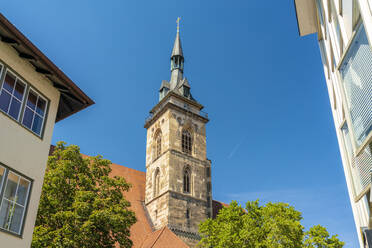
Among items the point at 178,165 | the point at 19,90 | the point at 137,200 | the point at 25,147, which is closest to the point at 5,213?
the point at 25,147

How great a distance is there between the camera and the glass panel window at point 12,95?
8516 mm

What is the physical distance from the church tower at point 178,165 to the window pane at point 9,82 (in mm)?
23226

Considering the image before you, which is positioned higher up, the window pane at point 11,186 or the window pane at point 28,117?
the window pane at point 28,117

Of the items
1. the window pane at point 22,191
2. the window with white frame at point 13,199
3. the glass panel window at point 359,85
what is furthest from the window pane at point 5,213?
the glass panel window at point 359,85

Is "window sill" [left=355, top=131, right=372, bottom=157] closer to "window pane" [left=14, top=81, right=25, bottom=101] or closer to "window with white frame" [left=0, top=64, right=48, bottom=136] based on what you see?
"window with white frame" [left=0, top=64, right=48, bottom=136]

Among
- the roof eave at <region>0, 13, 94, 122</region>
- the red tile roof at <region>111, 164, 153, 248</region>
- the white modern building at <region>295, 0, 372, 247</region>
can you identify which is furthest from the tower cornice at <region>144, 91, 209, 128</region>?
the white modern building at <region>295, 0, 372, 247</region>

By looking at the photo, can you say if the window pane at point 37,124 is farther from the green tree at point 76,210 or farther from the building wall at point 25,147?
the green tree at point 76,210

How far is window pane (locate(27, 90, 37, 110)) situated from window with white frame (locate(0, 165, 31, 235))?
6.43 feet

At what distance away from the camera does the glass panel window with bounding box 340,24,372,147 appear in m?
5.17

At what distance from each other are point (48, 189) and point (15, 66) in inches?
265

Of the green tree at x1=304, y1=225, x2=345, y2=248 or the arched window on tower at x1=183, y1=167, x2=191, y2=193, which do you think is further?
the arched window on tower at x1=183, y1=167, x2=191, y2=193

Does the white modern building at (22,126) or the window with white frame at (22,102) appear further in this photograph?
the window with white frame at (22,102)

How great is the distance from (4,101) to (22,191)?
2.21 meters

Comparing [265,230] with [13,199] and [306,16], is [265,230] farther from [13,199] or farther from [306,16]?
[13,199]
